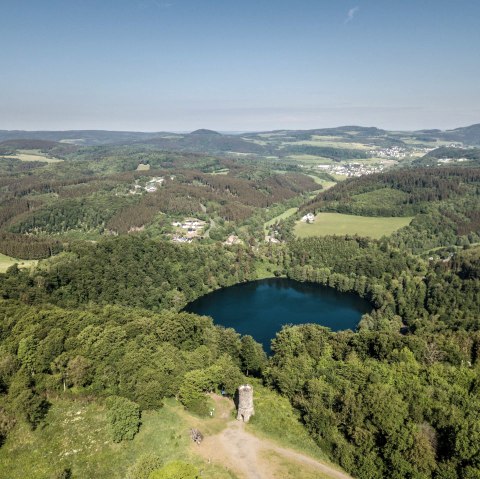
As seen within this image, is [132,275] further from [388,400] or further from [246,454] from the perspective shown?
[388,400]

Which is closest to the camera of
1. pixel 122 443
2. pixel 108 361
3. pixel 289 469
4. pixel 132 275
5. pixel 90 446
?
pixel 289 469

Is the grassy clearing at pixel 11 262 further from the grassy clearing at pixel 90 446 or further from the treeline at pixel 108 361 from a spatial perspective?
the grassy clearing at pixel 90 446

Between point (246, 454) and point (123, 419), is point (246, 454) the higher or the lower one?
the lower one

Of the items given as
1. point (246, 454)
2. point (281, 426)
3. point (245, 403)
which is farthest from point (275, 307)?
point (246, 454)

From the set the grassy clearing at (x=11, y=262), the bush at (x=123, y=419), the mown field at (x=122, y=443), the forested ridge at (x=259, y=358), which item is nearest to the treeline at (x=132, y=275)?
the forested ridge at (x=259, y=358)

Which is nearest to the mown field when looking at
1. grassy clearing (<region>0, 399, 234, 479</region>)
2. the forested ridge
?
grassy clearing (<region>0, 399, 234, 479</region>)

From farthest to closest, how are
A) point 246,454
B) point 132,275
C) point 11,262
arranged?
point 132,275
point 11,262
point 246,454

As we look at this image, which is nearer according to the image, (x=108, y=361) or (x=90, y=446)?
(x=90, y=446)
